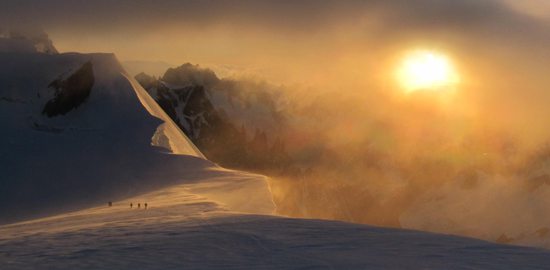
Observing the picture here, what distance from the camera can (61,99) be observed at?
89.8m

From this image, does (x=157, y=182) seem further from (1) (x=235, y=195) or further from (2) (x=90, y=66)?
(2) (x=90, y=66)

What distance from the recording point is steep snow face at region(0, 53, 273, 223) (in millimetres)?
59906

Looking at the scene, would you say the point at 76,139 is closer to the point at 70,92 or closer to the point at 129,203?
the point at 70,92

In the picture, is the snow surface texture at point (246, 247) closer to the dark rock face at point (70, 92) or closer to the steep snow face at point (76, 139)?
the steep snow face at point (76, 139)

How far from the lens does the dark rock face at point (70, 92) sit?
8869 centimetres

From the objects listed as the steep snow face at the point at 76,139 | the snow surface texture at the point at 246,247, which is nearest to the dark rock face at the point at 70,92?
the steep snow face at the point at 76,139

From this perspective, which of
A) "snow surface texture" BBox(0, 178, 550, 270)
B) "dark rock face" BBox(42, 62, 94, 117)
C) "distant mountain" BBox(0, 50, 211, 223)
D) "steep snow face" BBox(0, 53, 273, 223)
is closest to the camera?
"snow surface texture" BBox(0, 178, 550, 270)

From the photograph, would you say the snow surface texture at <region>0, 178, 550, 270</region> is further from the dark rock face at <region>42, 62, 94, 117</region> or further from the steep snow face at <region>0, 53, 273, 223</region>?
the dark rock face at <region>42, 62, 94, 117</region>

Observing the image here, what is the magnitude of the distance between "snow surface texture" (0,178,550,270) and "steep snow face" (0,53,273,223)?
21.8m

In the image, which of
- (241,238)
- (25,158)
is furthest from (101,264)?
(25,158)

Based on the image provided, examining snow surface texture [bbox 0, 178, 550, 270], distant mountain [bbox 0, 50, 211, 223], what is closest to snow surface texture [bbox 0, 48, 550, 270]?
snow surface texture [bbox 0, 178, 550, 270]

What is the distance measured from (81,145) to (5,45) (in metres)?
43.4

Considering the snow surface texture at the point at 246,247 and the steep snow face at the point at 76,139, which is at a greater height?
the steep snow face at the point at 76,139

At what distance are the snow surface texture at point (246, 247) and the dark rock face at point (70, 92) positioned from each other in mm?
61125
